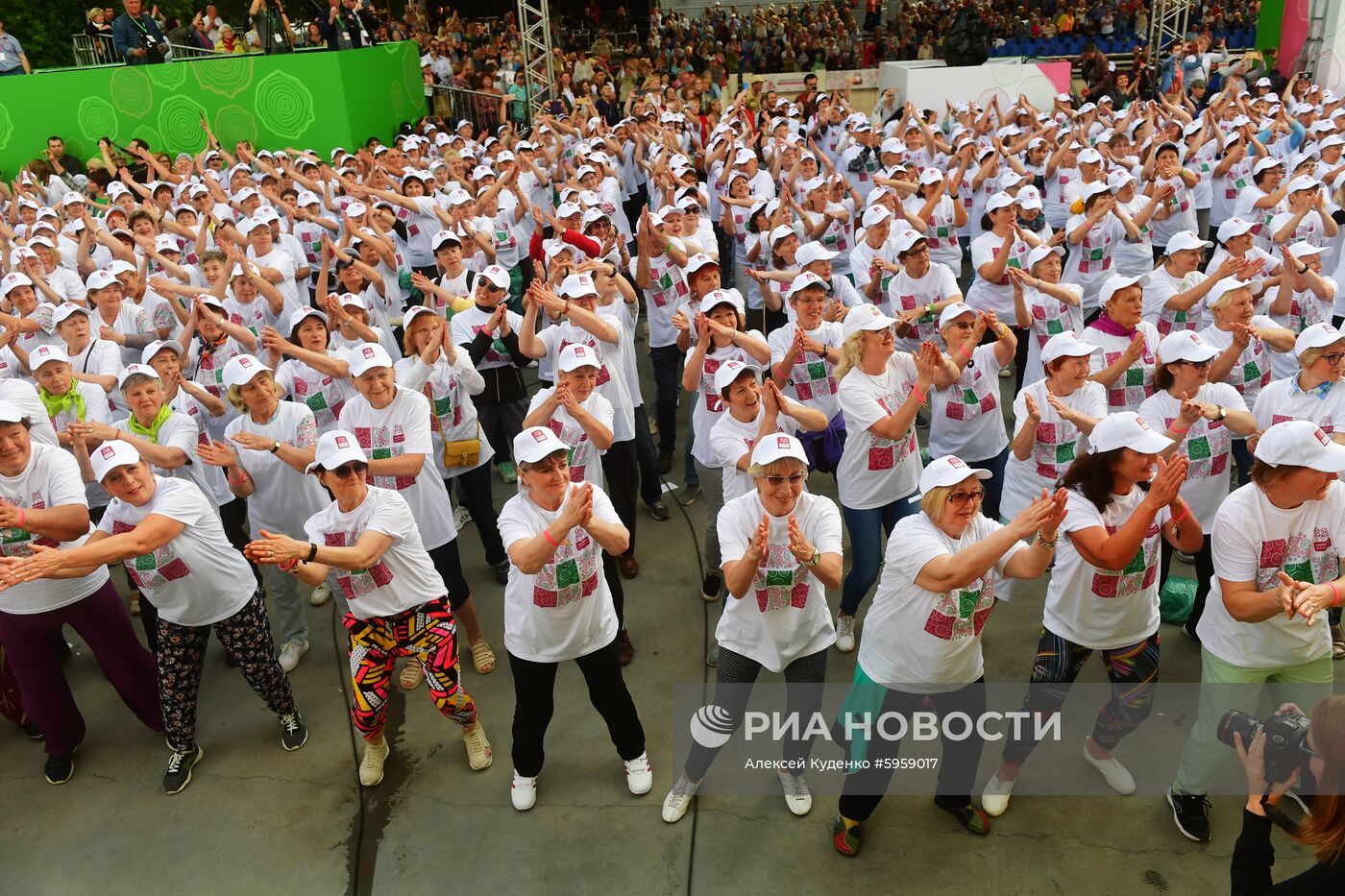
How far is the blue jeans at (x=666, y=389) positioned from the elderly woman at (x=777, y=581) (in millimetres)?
3560

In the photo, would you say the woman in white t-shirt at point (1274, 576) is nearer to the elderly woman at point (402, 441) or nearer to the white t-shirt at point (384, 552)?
the white t-shirt at point (384, 552)

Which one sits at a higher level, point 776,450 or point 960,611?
point 776,450

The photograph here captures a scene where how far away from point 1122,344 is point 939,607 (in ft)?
8.92

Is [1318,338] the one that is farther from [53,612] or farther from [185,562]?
[53,612]

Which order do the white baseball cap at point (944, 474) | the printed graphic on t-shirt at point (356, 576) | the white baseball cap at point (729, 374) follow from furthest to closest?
1. the white baseball cap at point (729, 374)
2. the printed graphic on t-shirt at point (356, 576)
3. the white baseball cap at point (944, 474)

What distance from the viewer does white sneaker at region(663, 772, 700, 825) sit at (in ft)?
14.4

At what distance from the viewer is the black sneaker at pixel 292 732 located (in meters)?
5.09

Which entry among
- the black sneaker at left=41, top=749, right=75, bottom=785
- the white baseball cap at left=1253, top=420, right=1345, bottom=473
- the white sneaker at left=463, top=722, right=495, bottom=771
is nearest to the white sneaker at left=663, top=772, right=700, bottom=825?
the white sneaker at left=463, top=722, right=495, bottom=771

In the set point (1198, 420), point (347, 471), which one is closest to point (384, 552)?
point (347, 471)

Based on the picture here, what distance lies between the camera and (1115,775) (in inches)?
172

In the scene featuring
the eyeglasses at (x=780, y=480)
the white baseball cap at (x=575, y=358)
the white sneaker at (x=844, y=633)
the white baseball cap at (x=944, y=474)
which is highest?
the white baseball cap at (x=575, y=358)

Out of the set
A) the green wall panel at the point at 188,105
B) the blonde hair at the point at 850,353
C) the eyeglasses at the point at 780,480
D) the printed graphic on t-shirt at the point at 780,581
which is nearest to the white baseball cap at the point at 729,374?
the blonde hair at the point at 850,353

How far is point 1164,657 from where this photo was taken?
5.21 meters

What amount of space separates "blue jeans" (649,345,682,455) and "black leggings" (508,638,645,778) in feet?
11.5
